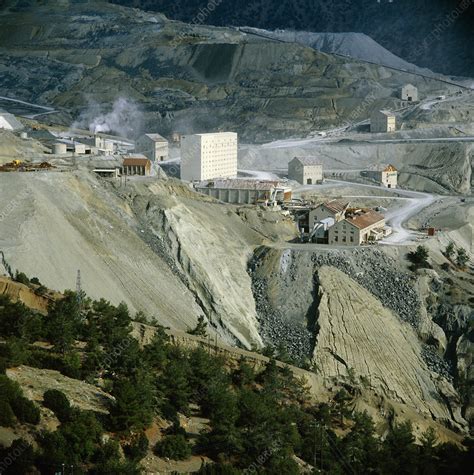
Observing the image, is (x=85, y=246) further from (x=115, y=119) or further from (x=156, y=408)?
(x=115, y=119)

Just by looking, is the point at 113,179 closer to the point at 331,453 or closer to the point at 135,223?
the point at 135,223

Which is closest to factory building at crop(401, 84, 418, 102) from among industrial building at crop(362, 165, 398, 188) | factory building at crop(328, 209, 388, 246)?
industrial building at crop(362, 165, 398, 188)

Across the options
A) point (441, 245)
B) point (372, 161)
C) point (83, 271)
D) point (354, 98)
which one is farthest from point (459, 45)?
point (83, 271)

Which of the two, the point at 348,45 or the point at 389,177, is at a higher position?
the point at 348,45

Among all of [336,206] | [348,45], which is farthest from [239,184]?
[348,45]

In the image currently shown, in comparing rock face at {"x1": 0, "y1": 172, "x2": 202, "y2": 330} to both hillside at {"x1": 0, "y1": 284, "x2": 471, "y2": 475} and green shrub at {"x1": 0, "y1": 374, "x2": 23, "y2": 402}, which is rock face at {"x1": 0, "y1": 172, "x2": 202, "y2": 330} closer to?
hillside at {"x1": 0, "y1": 284, "x2": 471, "y2": 475}

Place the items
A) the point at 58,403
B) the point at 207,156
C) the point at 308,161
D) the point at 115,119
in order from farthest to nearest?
1. the point at 115,119
2. the point at 308,161
3. the point at 207,156
4. the point at 58,403
